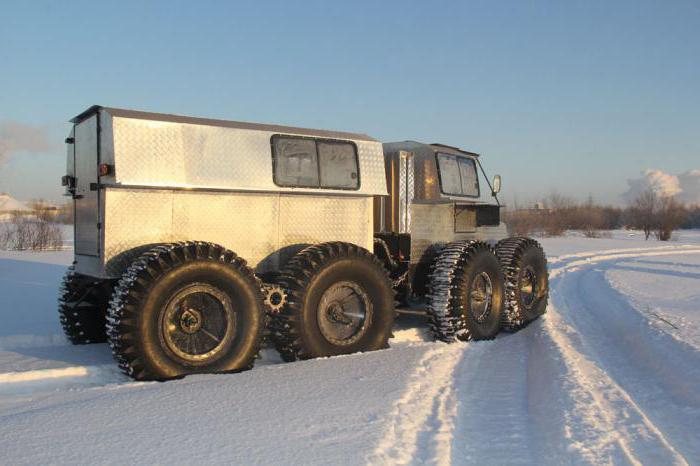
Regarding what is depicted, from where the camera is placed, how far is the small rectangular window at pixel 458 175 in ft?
26.9

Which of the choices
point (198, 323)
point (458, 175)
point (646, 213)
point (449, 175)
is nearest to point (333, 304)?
point (198, 323)

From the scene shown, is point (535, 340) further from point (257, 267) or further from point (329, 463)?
point (329, 463)

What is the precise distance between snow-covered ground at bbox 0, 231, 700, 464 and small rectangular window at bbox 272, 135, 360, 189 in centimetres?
188

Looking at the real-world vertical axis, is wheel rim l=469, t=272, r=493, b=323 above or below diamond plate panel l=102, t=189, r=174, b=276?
below

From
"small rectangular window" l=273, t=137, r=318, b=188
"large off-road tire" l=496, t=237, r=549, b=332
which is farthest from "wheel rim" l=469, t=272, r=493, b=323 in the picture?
"small rectangular window" l=273, t=137, r=318, b=188

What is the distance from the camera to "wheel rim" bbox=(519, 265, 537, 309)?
28.4 feet

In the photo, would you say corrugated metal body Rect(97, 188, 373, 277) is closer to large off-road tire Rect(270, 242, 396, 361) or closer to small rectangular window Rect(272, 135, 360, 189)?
small rectangular window Rect(272, 135, 360, 189)

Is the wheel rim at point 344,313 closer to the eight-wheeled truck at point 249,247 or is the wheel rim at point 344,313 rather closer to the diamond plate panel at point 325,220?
the eight-wheeled truck at point 249,247

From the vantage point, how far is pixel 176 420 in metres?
3.73

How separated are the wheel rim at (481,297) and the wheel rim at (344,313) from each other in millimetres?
1704

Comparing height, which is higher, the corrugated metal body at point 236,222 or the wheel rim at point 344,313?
the corrugated metal body at point 236,222

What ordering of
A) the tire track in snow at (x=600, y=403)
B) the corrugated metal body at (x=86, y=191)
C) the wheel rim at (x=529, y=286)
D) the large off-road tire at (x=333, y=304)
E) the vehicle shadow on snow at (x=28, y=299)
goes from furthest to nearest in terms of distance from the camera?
the wheel rim at (x=529, y=286) → the vehicle shadow on snow at (x=28, y=299) → the large off-road tire at (x=333, y=304) → the corrugated metal body at (x=86, y=191) → the tire track in snow at (x=600, y=403)

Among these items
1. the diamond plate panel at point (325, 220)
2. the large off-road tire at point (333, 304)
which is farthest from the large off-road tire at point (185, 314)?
the diamond plate panel at point (325, 220)

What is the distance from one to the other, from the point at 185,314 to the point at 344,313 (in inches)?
68.0
